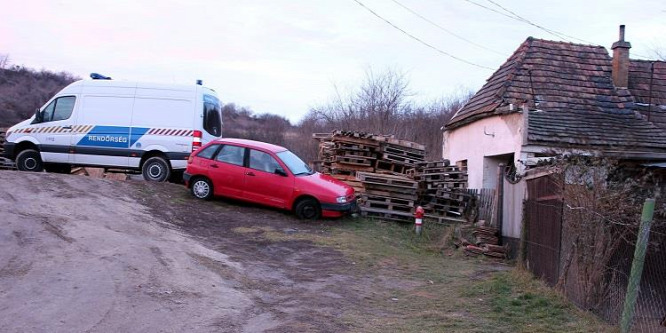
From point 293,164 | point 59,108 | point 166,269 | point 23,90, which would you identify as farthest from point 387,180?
point 23,90

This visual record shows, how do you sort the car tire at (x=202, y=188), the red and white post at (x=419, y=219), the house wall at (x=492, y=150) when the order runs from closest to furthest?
the house wall at (x=492, y=150) < the car tire at (x=202, y=188) < the red and white post at (x=419, y=219)

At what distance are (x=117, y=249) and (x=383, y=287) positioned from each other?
3982 mm

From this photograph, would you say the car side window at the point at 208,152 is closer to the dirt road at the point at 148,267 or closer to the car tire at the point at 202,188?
the car tire at the point at 202,188

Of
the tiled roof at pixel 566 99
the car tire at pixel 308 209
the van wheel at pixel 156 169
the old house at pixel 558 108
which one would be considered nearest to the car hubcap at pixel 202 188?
the van wheel at pixel 156 169

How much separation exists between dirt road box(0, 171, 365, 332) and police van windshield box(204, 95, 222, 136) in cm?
302

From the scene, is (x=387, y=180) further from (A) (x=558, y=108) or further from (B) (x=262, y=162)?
(A) (x=558, y=108)

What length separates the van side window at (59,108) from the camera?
16641mm

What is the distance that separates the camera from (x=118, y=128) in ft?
53.7

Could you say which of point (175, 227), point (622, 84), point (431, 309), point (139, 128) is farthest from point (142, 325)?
point (622, 84)

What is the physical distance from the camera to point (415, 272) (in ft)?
36.4

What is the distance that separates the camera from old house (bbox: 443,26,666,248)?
1669 cm

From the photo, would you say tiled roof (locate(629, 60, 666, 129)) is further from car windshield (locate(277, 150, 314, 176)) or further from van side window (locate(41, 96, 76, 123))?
van side window (locate(41, 96, 76, 123))

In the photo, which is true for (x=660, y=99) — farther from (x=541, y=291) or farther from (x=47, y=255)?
(x=47, y=255)

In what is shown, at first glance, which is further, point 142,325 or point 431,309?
point 431,309
